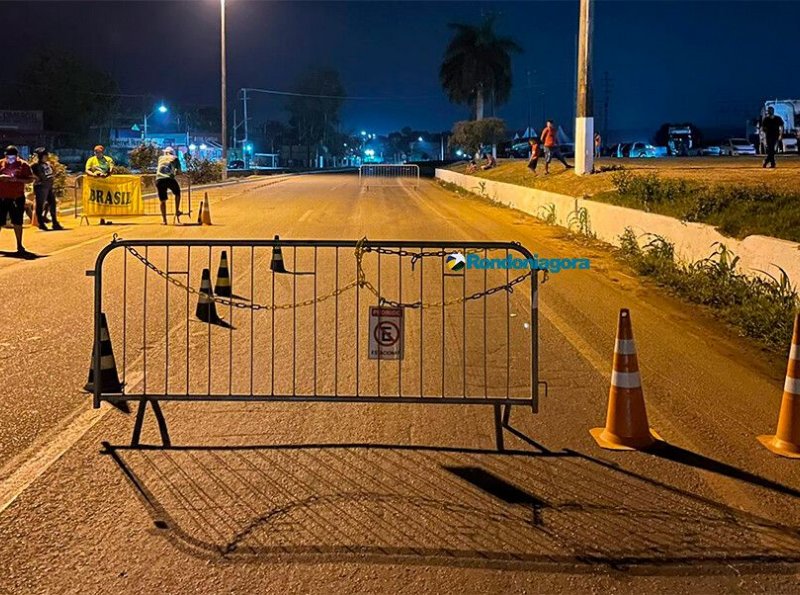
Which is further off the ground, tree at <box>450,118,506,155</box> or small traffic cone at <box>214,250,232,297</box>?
tree at <box>450,118,506,155</box>

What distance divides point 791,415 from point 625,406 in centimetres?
102

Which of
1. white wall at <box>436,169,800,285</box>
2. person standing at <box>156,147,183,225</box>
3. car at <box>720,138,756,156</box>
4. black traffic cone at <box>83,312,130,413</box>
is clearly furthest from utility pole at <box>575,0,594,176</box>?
car at <box>720,138,756,156</box>

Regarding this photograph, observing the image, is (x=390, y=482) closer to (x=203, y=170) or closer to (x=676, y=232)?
(x=676, y=232)

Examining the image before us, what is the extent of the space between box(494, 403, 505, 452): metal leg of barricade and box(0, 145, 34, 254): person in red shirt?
11371 mm

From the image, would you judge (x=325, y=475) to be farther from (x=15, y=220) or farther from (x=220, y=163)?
(x=220, y=163)

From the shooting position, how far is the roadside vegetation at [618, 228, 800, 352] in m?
9.47

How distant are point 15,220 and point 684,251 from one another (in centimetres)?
1076

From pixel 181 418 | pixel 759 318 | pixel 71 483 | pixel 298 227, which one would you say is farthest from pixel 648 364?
pixel 298 227

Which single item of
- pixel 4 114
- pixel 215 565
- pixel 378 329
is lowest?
pixel 215 565

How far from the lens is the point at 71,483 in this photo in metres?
5.17

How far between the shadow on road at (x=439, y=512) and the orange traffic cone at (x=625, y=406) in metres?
0.37

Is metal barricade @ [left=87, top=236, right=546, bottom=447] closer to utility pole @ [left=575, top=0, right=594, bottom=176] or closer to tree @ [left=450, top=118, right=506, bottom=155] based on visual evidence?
utility pole @ [left=575, top=0, right=594, bottom=176]

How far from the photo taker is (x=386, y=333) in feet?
21.7

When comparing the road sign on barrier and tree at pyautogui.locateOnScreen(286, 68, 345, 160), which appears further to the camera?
tree at pyautogui.locateOnScreen(286, 68, 345, 160)
